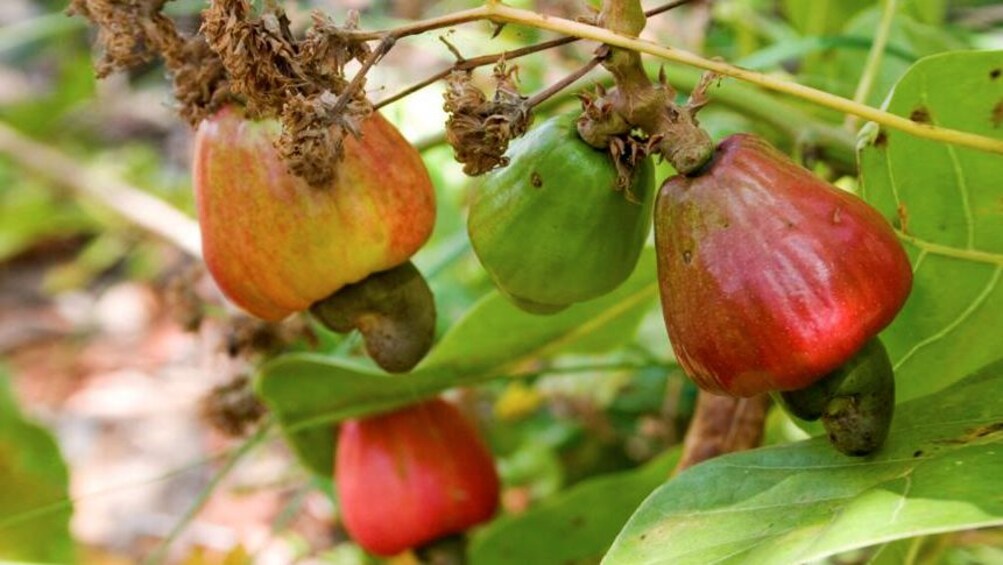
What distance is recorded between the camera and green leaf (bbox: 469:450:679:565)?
1.35 m

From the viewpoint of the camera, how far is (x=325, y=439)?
131 centimetres

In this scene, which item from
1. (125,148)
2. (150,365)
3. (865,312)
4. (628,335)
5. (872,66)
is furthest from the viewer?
(125,148)

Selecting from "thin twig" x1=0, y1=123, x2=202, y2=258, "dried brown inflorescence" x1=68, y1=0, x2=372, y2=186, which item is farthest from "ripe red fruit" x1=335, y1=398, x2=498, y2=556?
"thin twig" x1=0, y1=123, x2=202, y2=258

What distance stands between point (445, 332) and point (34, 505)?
438 millimetres

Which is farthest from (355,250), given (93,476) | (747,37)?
(93,476)

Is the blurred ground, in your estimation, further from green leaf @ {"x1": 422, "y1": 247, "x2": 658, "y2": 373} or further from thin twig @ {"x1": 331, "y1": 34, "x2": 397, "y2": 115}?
thin twig @ {"x1": 331, "y1": 34, "x2": 397, "y2": 115}

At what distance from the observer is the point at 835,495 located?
70cm

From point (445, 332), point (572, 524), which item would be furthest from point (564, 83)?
point (572, 524)

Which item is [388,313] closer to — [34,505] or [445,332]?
[445,332]

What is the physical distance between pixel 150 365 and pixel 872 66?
2.17 m

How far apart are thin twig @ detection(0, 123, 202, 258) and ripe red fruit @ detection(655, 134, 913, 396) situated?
1.55m

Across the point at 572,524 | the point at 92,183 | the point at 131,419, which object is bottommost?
the point at 131,419

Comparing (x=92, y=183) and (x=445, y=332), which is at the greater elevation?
(x=445, y=332)

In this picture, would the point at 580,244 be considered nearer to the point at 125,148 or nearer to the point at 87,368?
the point at 87,368
